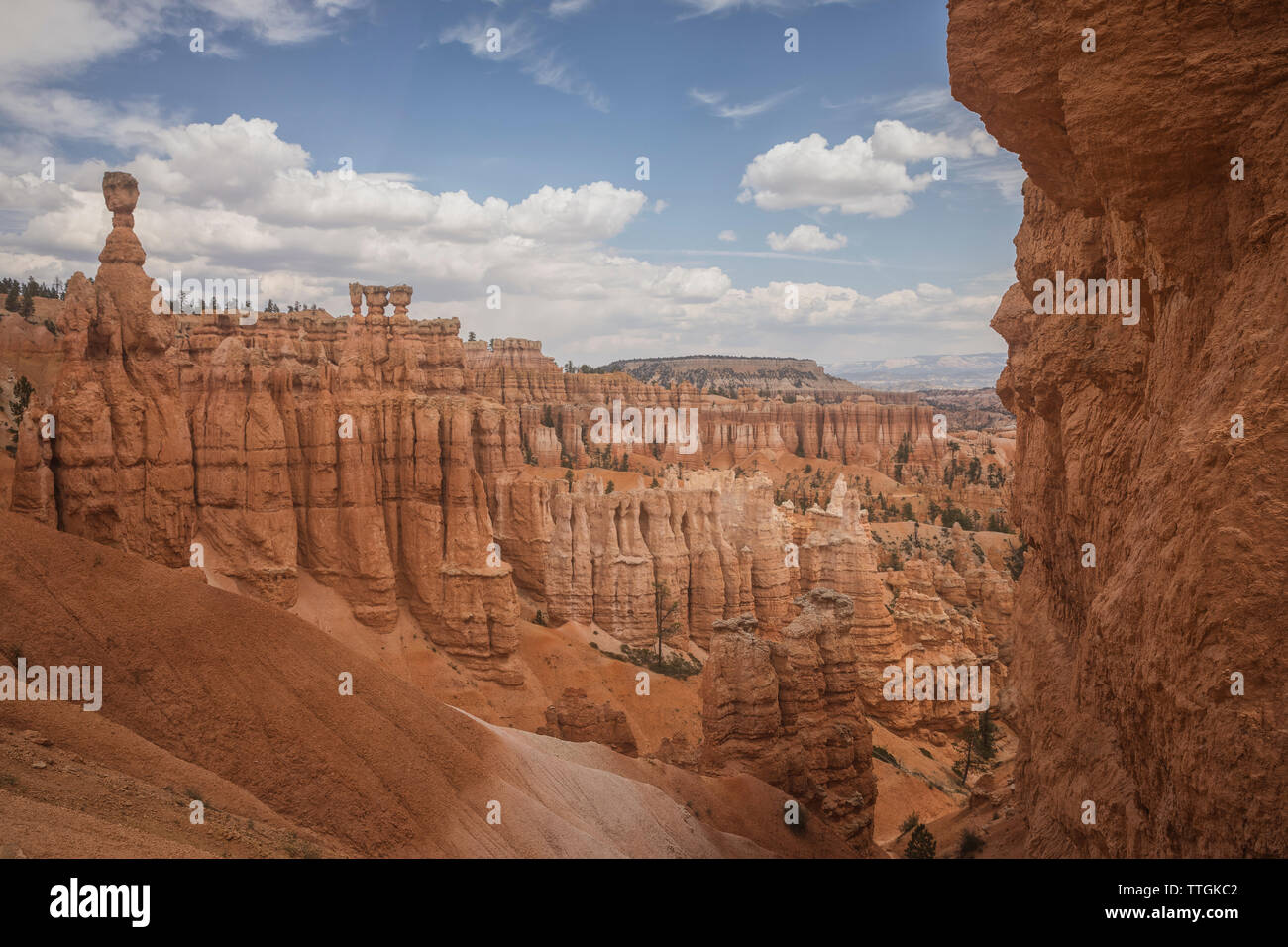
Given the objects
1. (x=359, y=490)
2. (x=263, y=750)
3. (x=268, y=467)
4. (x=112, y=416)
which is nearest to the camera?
(x=263, y=750)

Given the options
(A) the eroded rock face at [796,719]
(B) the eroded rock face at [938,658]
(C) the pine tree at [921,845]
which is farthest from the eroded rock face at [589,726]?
(B) the eroded rock face at [938,658]

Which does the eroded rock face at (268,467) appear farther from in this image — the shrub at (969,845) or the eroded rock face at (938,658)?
the shrub at (969,845)

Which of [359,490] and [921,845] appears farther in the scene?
[359,490]

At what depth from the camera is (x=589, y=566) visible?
44.1 meters

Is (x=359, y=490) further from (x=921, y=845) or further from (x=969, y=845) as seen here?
(x=969, y=845)

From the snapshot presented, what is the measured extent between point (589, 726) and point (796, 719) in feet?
24.6

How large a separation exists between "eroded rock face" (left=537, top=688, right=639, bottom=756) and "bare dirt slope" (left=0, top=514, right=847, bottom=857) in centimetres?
673

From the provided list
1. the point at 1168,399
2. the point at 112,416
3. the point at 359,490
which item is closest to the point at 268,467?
the point at 359,490

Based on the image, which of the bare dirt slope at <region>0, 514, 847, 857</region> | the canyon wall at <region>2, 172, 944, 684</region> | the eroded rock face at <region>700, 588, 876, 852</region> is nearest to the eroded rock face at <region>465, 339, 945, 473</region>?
the canyon wall at <region>2, 172, 944, 684</region>

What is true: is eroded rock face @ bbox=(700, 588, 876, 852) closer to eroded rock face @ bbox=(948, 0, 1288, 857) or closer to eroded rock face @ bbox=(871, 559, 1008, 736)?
eroded rock face @ bbox=(948, 0, 1288, 857)

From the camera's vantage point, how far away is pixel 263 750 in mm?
15555

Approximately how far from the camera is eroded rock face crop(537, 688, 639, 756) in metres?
27.6

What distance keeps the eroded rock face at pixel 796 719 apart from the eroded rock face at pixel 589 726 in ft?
14.5
